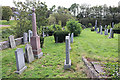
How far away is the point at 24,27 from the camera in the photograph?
1130 centimetres

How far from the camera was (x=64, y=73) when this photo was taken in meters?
4.00

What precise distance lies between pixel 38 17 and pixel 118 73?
9.19 m

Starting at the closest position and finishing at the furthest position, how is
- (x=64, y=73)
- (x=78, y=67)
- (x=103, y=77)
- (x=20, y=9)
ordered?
(x=103, y=77), (x=64, y=73), (x=78, y=67), (x=20, y=9)

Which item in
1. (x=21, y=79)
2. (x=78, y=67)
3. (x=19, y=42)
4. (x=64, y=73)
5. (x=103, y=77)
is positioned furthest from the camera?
(x=19, y=42)

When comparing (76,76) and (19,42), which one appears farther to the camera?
(19,42)

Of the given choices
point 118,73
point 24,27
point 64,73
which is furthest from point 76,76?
point 24,27

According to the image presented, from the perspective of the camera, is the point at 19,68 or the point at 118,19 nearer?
the point at 19,68

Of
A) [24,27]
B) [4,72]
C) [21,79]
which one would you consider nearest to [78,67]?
[21,79]

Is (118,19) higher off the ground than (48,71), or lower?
higher

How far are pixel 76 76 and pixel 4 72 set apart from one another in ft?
10.4

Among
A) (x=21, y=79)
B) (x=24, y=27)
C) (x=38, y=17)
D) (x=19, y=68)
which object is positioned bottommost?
(x=21, y=79)

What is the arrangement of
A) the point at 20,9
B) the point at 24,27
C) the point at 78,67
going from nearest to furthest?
the point at 78,67 → the point at 20,9 → the point at 24,27

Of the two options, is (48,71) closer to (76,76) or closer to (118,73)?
(76,76)

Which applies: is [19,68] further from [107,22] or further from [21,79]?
[107,22]
